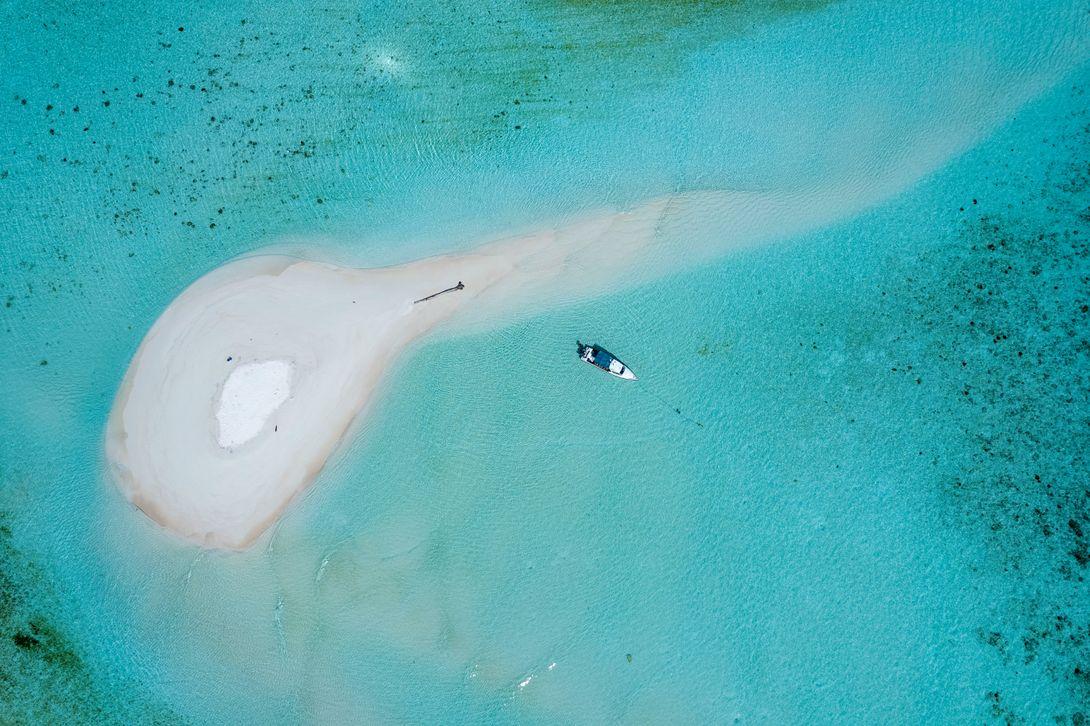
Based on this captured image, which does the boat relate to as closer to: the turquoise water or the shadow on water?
the turquoise water

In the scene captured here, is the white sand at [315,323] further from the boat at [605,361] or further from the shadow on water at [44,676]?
the shadow on water at [44,676]

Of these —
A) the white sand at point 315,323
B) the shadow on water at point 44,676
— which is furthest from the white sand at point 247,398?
the shadow on water at point 44,676

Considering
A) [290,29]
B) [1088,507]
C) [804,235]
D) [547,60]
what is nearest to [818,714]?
[1088,507]

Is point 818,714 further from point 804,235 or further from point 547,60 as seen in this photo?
point 547,60

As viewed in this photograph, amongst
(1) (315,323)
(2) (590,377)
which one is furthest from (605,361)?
(1) (315,323)

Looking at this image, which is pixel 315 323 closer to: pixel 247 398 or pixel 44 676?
pixel 247 398

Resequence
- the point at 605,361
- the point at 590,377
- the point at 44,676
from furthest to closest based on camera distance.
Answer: the point at 590,377 < the point at 605,361 < the point at 44,676

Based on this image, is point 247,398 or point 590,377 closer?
point 247,398
